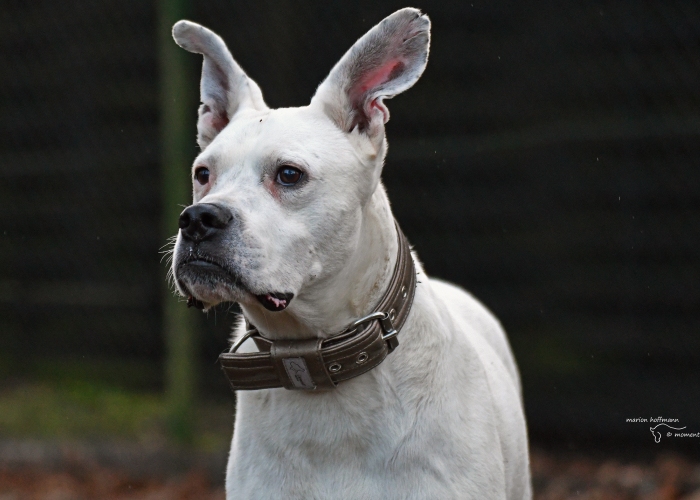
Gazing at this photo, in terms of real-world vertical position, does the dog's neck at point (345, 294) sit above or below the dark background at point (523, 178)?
above

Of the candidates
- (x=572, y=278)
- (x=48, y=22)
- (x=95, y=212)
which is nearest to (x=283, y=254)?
(x=572, y=278)

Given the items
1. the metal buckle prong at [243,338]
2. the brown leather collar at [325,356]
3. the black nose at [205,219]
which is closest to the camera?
the black nose at [205,219]

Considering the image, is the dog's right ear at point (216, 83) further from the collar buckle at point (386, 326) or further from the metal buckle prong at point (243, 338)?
the collar buckle at point (386, 326)

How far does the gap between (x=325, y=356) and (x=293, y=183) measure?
1.66ft

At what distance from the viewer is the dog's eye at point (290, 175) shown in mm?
2762

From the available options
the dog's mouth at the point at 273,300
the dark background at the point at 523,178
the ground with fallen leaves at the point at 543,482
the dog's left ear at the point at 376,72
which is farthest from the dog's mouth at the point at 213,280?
the dark background at the point at 523,178

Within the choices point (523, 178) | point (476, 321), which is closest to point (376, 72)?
point (476, 321)

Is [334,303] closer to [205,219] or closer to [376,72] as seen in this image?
[205,219]

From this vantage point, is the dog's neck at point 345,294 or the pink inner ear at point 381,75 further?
the pink inner ear at point 381,75

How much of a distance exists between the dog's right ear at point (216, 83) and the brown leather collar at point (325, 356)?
851 mm

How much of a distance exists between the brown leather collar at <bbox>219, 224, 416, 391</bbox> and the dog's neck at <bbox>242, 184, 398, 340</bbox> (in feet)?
0.12

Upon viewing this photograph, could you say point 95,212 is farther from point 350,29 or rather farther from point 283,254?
point 283,254

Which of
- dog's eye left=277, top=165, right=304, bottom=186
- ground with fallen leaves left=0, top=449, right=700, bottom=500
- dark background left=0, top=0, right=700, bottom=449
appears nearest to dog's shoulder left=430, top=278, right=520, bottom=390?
dog's eye left=277, top=165, right=304, bottom=186

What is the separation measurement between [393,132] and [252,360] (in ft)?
11.3
